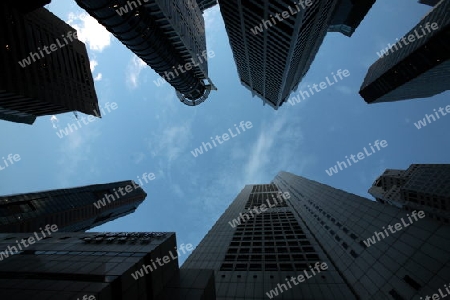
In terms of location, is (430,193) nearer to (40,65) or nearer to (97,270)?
(97,270)

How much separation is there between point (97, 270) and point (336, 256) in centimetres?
3065

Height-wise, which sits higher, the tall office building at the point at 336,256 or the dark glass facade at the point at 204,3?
the dark glass facade at the point at 204,3

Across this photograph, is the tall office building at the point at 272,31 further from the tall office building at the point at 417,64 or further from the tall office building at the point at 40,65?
the tall office building at the point at 417,64

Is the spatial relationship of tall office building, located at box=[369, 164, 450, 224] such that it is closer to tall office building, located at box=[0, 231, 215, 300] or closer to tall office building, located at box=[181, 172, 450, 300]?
tall office building, located at box=[181, 172, 450, 300]

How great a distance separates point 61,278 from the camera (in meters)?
16.8

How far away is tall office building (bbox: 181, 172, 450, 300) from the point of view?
21156mm

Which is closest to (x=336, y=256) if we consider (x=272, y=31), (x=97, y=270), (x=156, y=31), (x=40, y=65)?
(x=97, y=270)

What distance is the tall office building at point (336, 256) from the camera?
69.4 feet

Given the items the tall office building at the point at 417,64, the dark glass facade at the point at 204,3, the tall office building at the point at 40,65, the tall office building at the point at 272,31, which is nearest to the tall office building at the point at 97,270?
the tall office building at the point at 40,65

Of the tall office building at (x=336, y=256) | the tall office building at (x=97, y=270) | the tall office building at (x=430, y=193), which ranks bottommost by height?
the tall office building at (x=430, y=193)

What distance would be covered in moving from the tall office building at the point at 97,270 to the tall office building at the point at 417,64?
123m

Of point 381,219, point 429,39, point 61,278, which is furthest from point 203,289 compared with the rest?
point 429,39

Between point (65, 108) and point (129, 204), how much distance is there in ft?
292

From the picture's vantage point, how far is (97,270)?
1688 cm
